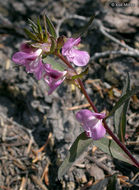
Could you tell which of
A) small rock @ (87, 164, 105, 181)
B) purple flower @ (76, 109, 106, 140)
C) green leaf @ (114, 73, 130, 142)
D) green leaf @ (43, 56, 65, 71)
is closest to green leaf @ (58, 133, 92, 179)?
purple flower @ (76, 109, 106, 140)

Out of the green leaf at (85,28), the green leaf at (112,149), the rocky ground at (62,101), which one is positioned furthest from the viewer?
the rocky ground at (62,101)

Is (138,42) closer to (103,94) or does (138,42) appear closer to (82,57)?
(103,94)

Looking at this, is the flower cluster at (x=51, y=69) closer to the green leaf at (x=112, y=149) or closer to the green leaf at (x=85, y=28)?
the green leaf at (x=85, y=28)

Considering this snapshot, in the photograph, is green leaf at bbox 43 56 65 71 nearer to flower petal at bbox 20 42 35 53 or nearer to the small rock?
flower petal at bbox 20 42 35 53

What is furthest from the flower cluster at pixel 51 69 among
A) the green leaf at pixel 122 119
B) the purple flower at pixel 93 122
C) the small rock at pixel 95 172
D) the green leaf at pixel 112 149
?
the small rock at pixel 95 172

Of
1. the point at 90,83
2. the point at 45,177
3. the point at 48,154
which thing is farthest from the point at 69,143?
the point at 90,83

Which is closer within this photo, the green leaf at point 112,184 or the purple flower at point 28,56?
the purple flower at point 28,56

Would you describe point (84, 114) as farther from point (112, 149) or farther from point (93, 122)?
point (112, 149)

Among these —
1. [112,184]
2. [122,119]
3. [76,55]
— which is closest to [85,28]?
[76,55]
